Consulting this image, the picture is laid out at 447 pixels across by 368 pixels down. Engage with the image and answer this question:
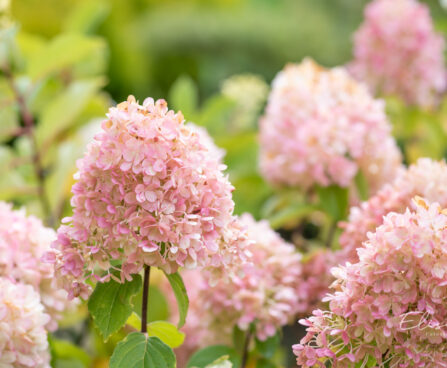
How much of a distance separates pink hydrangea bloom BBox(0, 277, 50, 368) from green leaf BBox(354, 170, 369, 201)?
0.59 metres

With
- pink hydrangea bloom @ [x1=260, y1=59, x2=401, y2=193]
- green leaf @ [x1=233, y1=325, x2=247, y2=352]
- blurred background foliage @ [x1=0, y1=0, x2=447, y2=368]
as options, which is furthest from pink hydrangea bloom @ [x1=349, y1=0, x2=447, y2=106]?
green leaf @ [x1=233, y1=325, x2=247, y2=352]

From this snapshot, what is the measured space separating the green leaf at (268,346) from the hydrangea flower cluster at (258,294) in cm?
2

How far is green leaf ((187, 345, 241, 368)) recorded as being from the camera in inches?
32.4

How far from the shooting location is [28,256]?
30.9 inches

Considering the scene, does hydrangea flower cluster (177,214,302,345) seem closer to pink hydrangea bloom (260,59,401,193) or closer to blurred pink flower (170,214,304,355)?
blurred pink flower (170,214,304,355)

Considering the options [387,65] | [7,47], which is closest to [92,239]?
[7,47]

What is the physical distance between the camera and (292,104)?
3.80ft

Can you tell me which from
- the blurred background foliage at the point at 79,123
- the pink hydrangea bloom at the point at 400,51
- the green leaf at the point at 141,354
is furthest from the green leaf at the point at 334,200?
the green leaf at the point at 141,354

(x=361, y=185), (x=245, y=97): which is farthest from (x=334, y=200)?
(x=245, y=97)

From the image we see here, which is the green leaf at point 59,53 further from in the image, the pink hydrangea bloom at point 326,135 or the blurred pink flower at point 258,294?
the blurred pink flower at point 258,294

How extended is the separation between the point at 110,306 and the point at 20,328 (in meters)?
0.11

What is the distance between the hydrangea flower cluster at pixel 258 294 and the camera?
85 cm

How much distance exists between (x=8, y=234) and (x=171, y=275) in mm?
233

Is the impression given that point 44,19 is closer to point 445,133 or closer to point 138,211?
point 445,133
